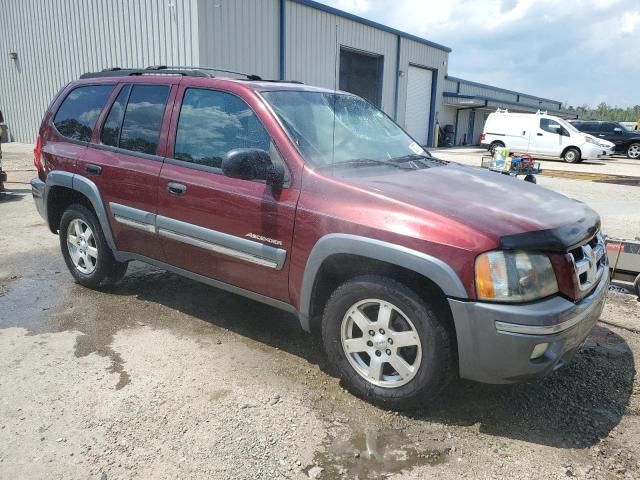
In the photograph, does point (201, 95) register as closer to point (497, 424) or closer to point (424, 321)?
point (424, 321)

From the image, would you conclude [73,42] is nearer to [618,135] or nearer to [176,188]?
[176,188]

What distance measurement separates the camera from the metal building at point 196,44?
15.4m

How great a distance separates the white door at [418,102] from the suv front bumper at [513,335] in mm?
25294

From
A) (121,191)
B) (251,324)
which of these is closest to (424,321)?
(251,324)

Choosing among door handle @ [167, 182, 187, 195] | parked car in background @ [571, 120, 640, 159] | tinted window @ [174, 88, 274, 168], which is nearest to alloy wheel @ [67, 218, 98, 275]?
door handle @ [167, 182, 187, 195]

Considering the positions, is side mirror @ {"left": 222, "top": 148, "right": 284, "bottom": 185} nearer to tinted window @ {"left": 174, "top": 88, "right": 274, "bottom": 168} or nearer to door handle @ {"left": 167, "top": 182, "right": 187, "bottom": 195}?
tinted window @ {"left": 174, "top": 88, "right": 274, "bottom": 168}

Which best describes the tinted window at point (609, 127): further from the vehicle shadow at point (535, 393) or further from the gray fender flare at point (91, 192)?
the gray fender flare at point (91, 192)

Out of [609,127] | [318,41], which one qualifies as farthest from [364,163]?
[609,127]

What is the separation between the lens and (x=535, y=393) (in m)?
3.16

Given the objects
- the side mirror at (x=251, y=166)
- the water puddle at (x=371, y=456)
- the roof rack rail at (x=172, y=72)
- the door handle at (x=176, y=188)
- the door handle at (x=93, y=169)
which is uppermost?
the roof rack rail at (x=172, y=72)

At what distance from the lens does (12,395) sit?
302 centimetres

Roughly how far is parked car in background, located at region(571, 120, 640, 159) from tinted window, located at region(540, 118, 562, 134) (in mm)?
5744

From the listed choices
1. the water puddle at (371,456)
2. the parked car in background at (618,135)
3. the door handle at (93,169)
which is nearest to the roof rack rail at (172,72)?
the door handle at (93,169)

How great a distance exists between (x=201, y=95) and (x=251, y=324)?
5.83 ft
